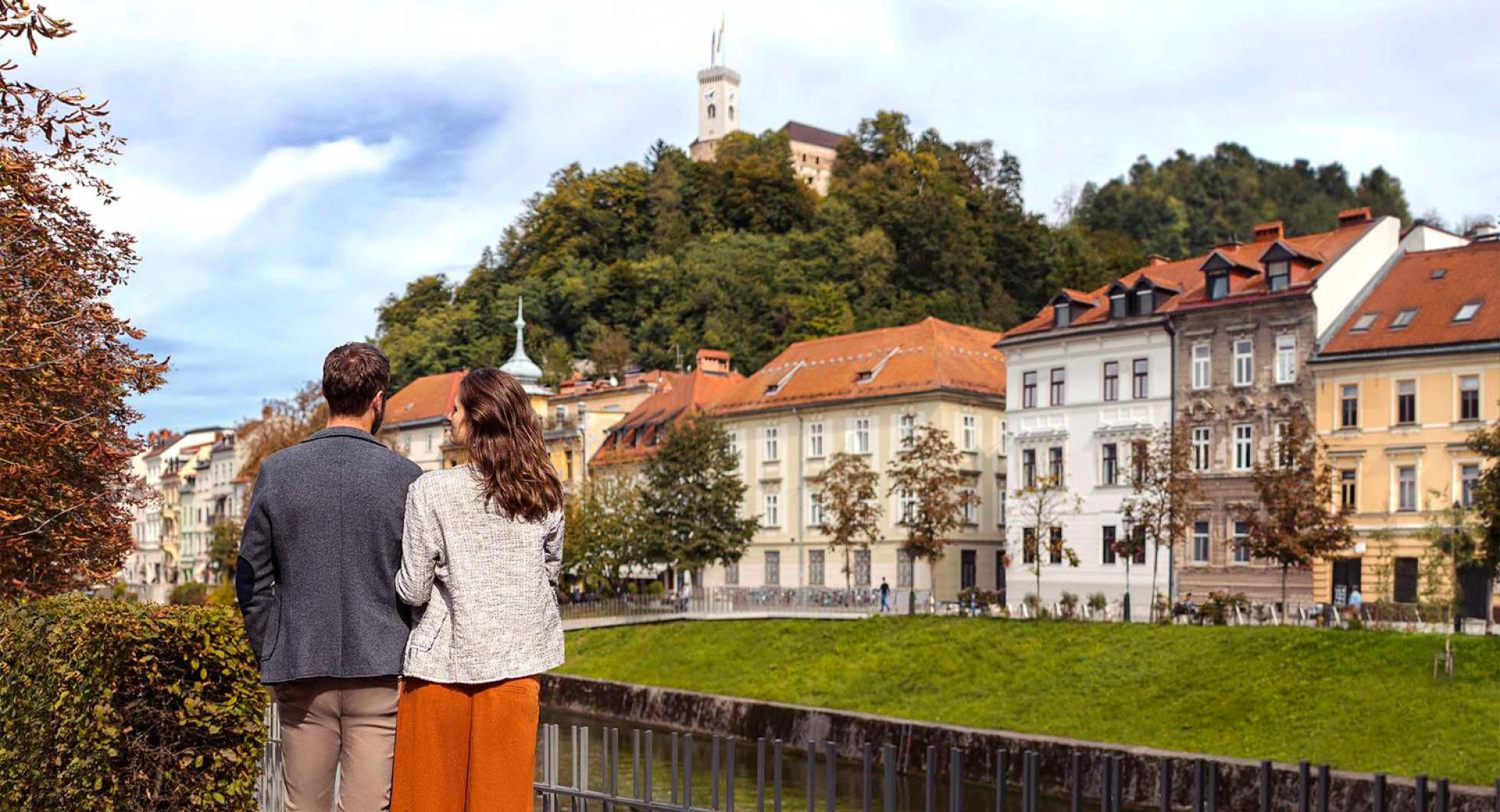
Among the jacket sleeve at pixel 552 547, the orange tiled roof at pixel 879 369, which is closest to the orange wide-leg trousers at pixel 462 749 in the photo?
the jacket sleeve at pixel 552 547

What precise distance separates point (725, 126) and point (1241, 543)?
122984mm

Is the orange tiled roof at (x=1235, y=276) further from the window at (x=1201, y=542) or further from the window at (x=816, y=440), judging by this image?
the window at (x=816, y=440)

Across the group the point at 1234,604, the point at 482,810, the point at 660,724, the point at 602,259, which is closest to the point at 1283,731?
the point at 1234,604

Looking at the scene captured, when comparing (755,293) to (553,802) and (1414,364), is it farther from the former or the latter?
(553,802)

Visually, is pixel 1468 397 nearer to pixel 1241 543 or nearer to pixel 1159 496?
pixel 1241 543

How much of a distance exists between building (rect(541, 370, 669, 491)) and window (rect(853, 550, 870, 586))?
18.9 m

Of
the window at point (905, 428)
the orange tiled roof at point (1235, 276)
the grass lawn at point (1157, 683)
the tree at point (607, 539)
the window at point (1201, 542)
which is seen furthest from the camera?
the tree at point (607, 539)

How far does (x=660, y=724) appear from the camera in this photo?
39.7 metres

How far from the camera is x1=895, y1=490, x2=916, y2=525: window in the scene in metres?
53.3

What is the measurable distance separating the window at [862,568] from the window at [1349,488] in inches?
722

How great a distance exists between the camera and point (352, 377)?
5.74 m

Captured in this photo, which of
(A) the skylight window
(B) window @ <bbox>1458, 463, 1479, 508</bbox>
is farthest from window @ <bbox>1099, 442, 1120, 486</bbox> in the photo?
(A) the skylight window

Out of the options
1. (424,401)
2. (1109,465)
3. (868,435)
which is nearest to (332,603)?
(1109,465)

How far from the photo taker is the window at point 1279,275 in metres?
50.8
